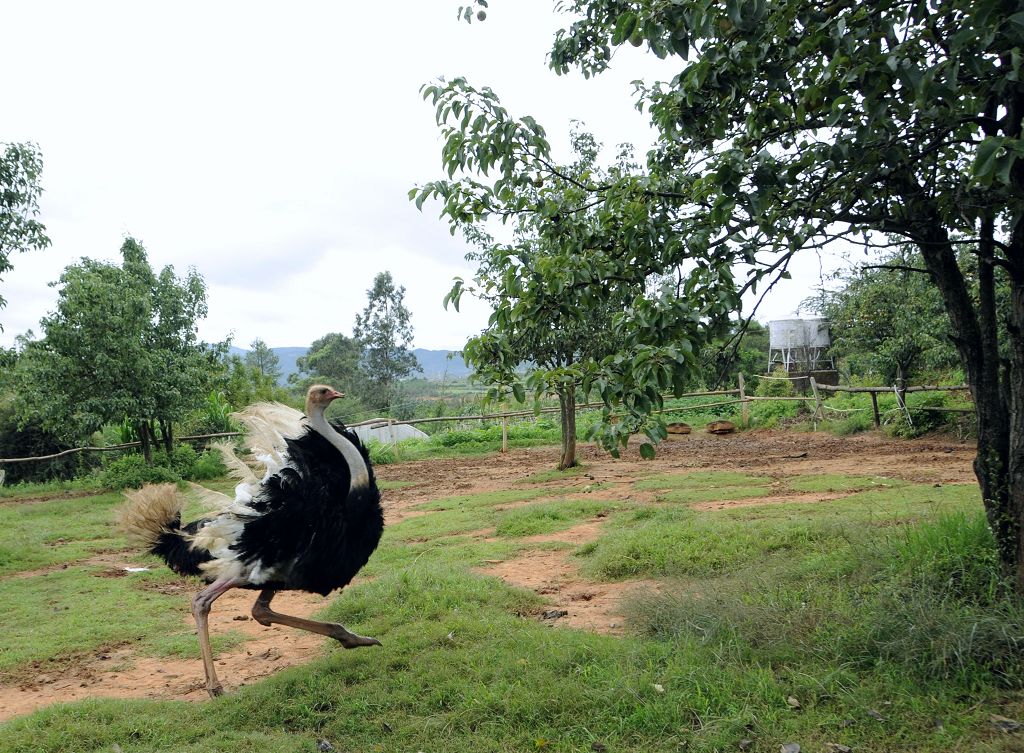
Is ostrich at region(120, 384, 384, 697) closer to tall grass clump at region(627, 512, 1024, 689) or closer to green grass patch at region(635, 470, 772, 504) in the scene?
tall grass clump at region(627, 512, 1024, 689)

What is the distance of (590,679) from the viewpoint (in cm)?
412

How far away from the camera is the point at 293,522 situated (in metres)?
4.84

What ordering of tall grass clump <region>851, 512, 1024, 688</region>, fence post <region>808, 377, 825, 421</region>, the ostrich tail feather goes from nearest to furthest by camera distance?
tall grass clump <region>851, 512, 1024, 688</region> < the ostrich tail feather < fence post <region>808, 377, 825, 421</region>

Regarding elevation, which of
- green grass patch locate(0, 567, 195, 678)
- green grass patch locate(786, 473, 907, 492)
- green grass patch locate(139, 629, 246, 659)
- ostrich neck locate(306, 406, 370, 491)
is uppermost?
ostrich neck locate(306, 406, 370, 491)

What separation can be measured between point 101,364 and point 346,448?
10942 millimetres

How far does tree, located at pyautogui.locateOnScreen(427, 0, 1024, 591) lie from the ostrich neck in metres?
1.70

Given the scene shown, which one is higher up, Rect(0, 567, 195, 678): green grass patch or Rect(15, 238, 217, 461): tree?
Rect(15, 238, 217, 461): tree

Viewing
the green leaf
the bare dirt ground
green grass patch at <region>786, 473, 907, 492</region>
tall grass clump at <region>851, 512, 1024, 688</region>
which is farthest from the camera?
green grass patch at <region>786, 473, 907, 492</region>

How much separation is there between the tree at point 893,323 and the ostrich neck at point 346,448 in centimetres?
1273

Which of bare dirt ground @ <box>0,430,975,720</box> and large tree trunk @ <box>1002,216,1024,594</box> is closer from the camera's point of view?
large tree trunk @ <box>1002,216,1024,594</box>

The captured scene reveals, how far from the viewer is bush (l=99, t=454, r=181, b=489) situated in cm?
1518

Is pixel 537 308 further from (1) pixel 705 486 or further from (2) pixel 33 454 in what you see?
(2) pixel 33 454

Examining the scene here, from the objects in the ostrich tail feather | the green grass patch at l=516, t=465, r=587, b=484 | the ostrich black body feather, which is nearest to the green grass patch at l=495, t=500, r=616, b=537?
the green grass patch at l=516, t=465, r=587, b=484

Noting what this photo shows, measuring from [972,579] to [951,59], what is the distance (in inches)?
120
